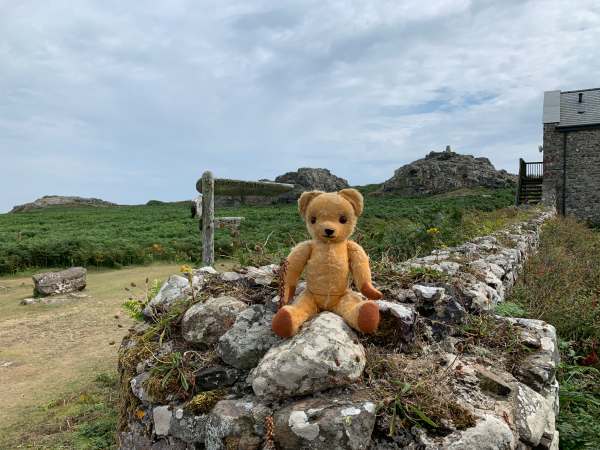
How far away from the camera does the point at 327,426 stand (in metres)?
2.30

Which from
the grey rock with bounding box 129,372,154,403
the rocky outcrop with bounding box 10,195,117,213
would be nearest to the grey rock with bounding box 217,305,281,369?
the grey rock with bounding box 129,372,154,403

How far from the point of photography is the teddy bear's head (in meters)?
3.10

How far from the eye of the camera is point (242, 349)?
299cm

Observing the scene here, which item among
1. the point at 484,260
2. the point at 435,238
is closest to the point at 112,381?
the point at 484,260

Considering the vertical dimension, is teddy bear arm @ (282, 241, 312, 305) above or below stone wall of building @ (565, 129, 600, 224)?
below

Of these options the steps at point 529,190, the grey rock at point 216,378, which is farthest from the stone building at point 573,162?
the grey rock at point 216,378

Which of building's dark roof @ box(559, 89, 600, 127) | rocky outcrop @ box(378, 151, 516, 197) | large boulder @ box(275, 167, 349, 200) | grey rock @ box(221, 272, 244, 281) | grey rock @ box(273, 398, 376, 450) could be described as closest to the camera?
grey rock @ box(273, 398, 376, 450)

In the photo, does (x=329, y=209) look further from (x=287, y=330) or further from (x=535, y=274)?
(x=535, y=274)

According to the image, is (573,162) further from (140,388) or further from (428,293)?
(140,388)

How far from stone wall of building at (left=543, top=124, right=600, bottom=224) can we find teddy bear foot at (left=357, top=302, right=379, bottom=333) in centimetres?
2443

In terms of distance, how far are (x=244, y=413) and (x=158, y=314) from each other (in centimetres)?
173

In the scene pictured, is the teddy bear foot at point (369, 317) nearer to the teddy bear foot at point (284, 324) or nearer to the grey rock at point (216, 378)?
the teddy bear foot at point (284, 324)

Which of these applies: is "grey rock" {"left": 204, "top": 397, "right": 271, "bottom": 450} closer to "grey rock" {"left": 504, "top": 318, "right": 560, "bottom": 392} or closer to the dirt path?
"grey rock" {"left": 504, "top": 318, "right": 560, "bottom": 392}

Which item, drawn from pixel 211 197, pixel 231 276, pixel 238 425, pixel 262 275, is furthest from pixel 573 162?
pixel 238 425
